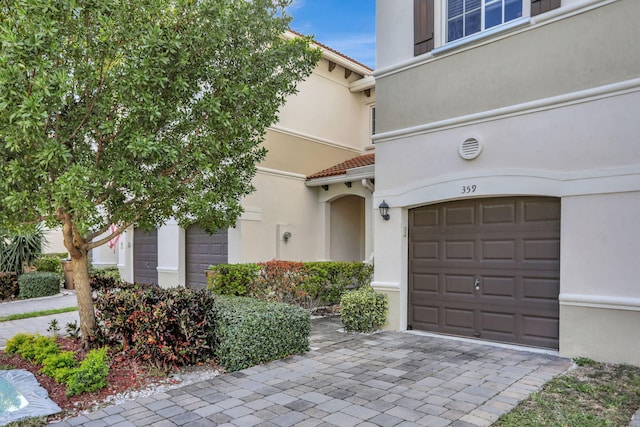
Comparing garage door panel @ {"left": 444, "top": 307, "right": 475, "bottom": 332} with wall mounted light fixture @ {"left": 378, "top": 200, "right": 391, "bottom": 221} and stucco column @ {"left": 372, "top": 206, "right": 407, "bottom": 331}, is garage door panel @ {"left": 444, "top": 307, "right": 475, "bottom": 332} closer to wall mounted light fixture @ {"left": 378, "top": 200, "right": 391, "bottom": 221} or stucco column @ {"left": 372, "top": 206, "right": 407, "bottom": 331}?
stucco column @ {"left": 372, "top": 206, "right": 407, "bottom": 331}

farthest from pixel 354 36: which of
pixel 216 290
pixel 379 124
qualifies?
pixel 216 290

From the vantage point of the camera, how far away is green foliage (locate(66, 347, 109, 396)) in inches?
194

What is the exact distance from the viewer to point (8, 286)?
13.5 m

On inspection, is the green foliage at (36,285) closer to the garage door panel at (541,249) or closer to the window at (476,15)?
the window at (476,15)

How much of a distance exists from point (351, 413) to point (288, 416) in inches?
26.2

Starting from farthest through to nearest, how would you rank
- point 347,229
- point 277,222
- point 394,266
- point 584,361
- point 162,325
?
point 347,229 < point 277,222 < point 394,266 < point 584,361 < point 162,325

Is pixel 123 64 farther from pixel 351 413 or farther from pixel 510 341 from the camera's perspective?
pixel 510 341

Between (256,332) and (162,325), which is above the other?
(162,325)

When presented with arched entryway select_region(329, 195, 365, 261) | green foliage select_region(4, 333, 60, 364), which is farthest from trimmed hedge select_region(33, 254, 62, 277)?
arched entryway select_region(329, 195, 365, 261)

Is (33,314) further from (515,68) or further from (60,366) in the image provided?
(515,68)

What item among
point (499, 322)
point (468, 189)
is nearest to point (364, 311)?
point (499, 322)

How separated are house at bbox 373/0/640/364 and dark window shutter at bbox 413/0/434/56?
0.03 m

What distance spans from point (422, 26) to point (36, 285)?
13720 millimetres

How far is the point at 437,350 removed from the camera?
6922 millimetres
